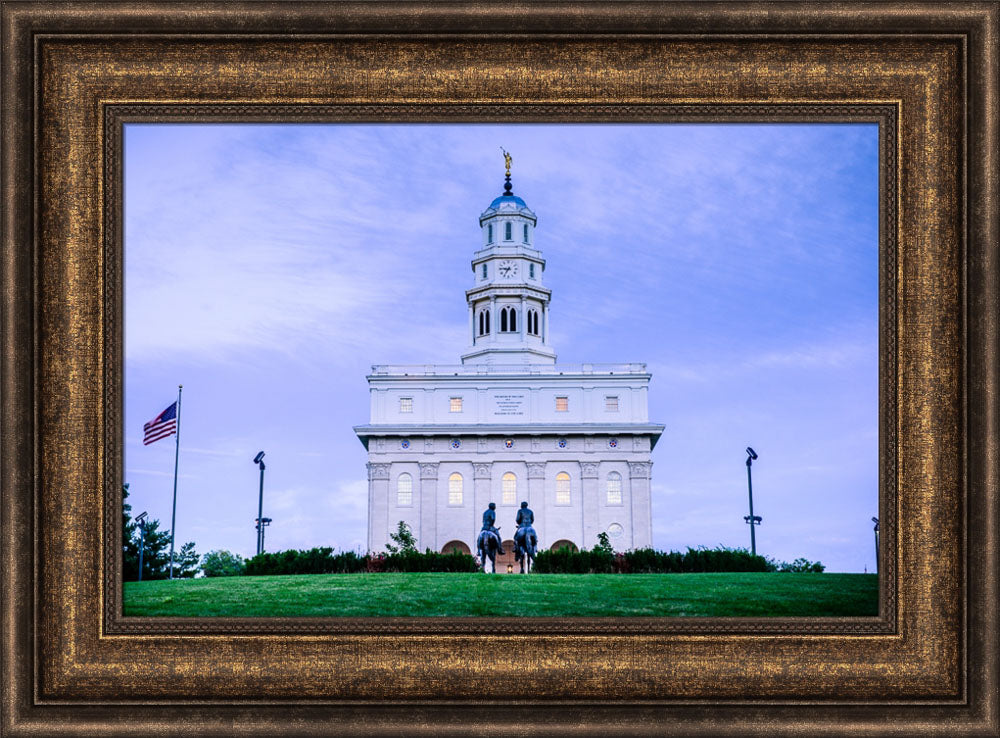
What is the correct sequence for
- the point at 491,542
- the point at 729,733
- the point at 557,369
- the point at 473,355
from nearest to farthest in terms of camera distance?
1. the point at 729,733
2. the point at 491,542
3. the point at 557,369
4. the point at 473,355

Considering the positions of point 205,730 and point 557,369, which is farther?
point 557,369

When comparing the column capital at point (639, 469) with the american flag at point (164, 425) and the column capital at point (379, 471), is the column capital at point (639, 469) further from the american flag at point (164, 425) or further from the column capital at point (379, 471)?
the american flag at point (164, 425)

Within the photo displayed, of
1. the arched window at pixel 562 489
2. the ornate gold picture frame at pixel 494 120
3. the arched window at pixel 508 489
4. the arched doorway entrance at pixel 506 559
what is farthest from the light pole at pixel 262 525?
the arched window at pixel 562 489

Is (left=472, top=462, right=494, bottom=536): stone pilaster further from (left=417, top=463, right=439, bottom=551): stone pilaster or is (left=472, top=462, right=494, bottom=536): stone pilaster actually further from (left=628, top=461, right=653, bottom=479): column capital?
(left=628, top=461, right=653, bottom=479): column capital

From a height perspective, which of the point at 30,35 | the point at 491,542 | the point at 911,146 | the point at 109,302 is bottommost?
the point at 491,542

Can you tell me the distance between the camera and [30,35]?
8625 millimetres

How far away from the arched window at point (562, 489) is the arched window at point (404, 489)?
8.99 m

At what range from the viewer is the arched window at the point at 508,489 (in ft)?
216

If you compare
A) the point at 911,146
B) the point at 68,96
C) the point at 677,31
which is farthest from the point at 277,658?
the point at 911,146

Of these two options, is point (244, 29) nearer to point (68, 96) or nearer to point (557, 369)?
point (68, 96)

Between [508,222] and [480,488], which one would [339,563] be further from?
[508,222]

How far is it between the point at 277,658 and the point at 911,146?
6.41 m

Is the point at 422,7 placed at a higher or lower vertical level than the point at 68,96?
higher

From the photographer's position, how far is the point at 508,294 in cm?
7544
